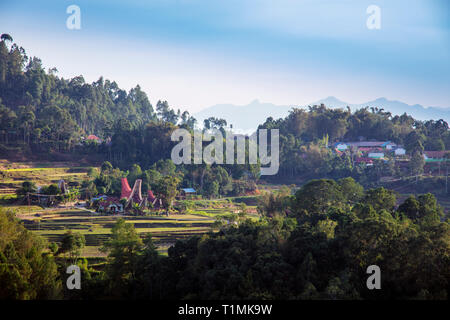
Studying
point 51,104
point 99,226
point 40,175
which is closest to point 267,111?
point 51,104

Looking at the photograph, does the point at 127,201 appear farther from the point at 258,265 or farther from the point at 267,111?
the point at 267,111

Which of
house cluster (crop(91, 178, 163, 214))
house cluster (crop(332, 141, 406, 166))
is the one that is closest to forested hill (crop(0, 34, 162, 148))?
house cluster (crop(91, 178, 163, 214))

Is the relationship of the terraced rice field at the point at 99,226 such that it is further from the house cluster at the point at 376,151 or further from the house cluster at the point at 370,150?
the house cluster at the point at 376,151

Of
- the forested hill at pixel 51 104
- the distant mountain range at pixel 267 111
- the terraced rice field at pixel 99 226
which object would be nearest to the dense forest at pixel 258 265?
the terraced rice field at pixel 99 226

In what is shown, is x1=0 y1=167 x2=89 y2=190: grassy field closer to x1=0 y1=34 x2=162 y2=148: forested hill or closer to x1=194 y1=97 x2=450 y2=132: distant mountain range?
x1=0 y1=34 x2=162 y2=148: forested hill

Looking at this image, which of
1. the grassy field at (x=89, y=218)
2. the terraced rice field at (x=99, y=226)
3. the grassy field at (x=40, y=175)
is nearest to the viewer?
the terraced rice field at (x=99, y=226)
